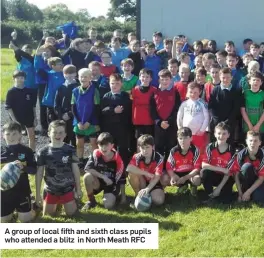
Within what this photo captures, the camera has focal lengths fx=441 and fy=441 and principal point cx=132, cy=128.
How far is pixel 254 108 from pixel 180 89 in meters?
1.21

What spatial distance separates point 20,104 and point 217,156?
12.1 ft

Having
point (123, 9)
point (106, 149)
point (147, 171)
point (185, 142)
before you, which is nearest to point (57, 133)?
point (106, 149)

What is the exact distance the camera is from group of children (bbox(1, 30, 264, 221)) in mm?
5586

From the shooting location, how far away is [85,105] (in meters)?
6.96

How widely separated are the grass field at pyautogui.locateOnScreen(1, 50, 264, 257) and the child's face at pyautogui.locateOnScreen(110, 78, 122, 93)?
1684mm

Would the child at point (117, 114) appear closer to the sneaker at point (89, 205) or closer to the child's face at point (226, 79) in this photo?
the sneaker at point (89, 205)

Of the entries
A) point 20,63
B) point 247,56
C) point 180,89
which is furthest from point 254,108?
point 20,63

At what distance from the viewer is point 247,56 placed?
8.54 metres

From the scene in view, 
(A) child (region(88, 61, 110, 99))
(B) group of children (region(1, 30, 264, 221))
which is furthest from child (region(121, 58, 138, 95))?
(A) child (region(88, 61, 110, 99))

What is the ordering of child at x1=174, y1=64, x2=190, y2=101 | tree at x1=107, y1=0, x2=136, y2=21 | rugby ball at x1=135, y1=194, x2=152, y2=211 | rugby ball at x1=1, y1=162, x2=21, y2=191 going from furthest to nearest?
tree at x1=107, y1=0, x2=136, y2=21, child at x1=174, y1=64, x2=190, y2=101, rugby ball at x1=135, y1=194, x2=152, y2=211, rugby ball at x1=1, y1=162, x2=21, y2=191

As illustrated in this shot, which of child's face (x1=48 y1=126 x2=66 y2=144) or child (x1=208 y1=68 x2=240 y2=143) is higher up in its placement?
child (x1=208 y1=68 x2=240 y2=143)

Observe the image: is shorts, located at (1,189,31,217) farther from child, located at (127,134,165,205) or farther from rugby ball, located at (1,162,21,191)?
child, located at (127,134,165,205)

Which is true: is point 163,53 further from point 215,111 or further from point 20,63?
point 215,111

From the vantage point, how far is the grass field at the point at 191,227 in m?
4.64
